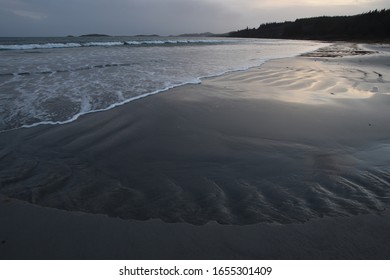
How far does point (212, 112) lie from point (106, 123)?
206cm

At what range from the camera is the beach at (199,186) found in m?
2.16

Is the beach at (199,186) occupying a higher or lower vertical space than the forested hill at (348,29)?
lower

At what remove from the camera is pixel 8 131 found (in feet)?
14.7

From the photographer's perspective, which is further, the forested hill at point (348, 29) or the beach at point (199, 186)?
the forested hill at point (348, 29)

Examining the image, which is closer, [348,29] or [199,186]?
[199,186]

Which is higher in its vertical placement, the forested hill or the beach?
the forested hill

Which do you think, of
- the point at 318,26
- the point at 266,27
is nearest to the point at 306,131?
the point at 318,26

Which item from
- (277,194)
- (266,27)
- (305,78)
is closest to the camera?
(277,194)

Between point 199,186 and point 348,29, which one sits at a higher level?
point 348,29

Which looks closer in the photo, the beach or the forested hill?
the beach

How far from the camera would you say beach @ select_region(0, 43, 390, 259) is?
2.16 m

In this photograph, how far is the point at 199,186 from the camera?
9.70ft
